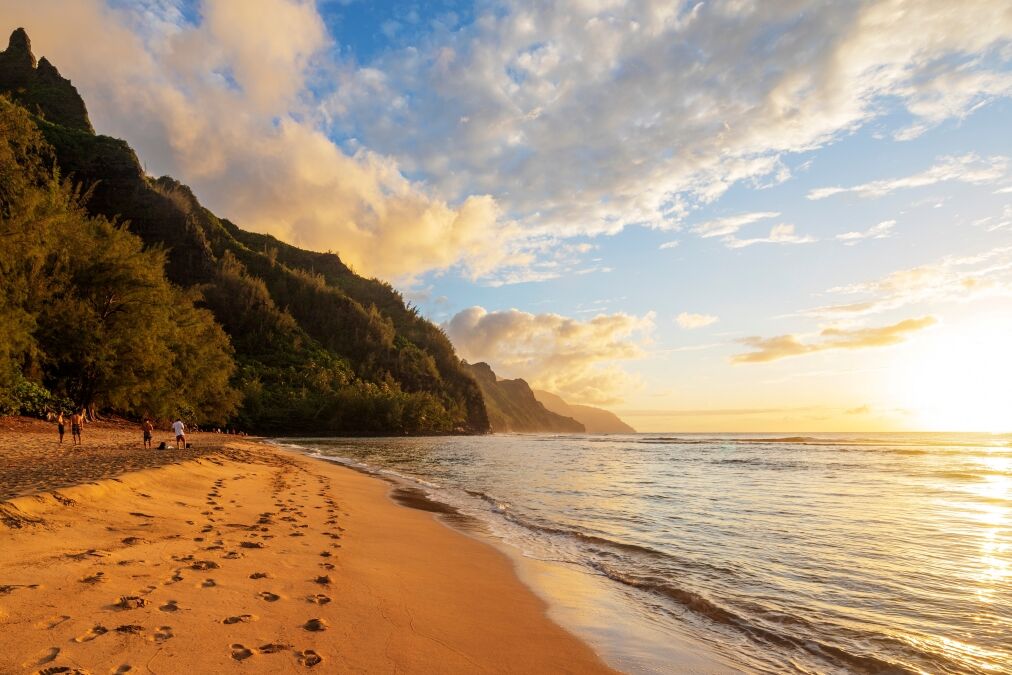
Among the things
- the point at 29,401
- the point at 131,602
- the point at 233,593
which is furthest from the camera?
the point at 29,401

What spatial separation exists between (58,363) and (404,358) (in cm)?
12595

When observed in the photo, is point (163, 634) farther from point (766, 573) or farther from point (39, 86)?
point (39, 86)

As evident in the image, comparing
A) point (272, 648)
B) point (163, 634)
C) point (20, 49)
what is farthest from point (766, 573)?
point (20, 49)

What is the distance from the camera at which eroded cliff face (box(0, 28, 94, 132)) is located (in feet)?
411

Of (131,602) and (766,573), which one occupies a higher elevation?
(131,602)

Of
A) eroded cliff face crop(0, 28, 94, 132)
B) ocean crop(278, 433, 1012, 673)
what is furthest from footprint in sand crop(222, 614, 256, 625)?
eroded cliff face crop(0, 28, 94, 132)

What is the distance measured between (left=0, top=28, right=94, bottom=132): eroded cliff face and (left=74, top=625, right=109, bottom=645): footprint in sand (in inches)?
6271

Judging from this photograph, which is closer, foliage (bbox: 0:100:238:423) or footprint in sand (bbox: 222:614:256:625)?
footprint in sand (bbox: 222:614:256:625)

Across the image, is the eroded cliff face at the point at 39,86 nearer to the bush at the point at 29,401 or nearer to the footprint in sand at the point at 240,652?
the bush at the point at 29,401

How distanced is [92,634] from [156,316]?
47.2 meters

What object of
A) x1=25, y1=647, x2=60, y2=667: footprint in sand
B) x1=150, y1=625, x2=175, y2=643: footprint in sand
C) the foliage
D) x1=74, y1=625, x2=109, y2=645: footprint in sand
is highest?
the foliage

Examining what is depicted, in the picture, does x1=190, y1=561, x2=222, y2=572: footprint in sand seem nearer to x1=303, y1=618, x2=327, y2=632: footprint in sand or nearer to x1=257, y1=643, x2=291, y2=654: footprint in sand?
x1=303, y1=618, x2=327, y2=632: footprint in sand

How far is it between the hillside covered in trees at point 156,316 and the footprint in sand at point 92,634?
99.7 ft

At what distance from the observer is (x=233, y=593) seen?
6.51m
